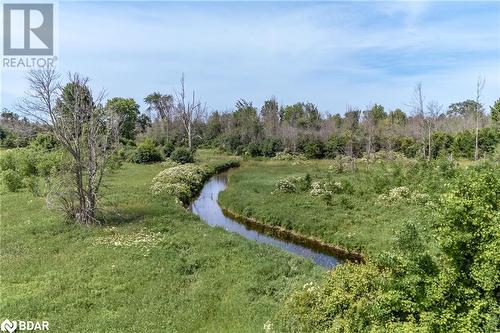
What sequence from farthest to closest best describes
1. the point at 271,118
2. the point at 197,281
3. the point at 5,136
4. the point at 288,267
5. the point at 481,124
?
the point at 271,118
the point at 481,124
the point at 5,136
the point at 288,267
the point at 197,281

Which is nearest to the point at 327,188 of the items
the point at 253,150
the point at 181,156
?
the point at 181,156

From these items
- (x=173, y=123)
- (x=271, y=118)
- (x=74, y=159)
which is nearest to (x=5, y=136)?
(x=173, y=123)

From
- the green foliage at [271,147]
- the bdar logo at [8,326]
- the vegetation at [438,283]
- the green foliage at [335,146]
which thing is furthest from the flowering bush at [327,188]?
the green foliage at [271,147]

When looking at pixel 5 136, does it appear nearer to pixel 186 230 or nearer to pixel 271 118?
pixel 271 118

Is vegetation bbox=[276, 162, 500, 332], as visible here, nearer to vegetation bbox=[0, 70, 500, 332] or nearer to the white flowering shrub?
vegetation bbox=[0, 70, 500, 332]

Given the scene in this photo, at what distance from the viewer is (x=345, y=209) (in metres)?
29.0

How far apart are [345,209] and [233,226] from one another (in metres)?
8.34

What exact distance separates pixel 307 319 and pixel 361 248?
12.2 m

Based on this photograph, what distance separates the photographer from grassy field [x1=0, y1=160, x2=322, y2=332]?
13625 mm

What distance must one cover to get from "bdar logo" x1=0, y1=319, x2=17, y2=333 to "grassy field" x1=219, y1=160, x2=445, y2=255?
15446mm

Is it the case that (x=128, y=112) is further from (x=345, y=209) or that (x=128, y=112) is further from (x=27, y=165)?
(x=345, y=209)

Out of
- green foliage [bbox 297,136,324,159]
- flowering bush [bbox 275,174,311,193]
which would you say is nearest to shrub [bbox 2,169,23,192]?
flowering bush [bbox 275,174,311,193]

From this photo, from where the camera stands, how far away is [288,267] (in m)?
17.8

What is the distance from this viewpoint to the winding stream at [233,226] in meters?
23.4
